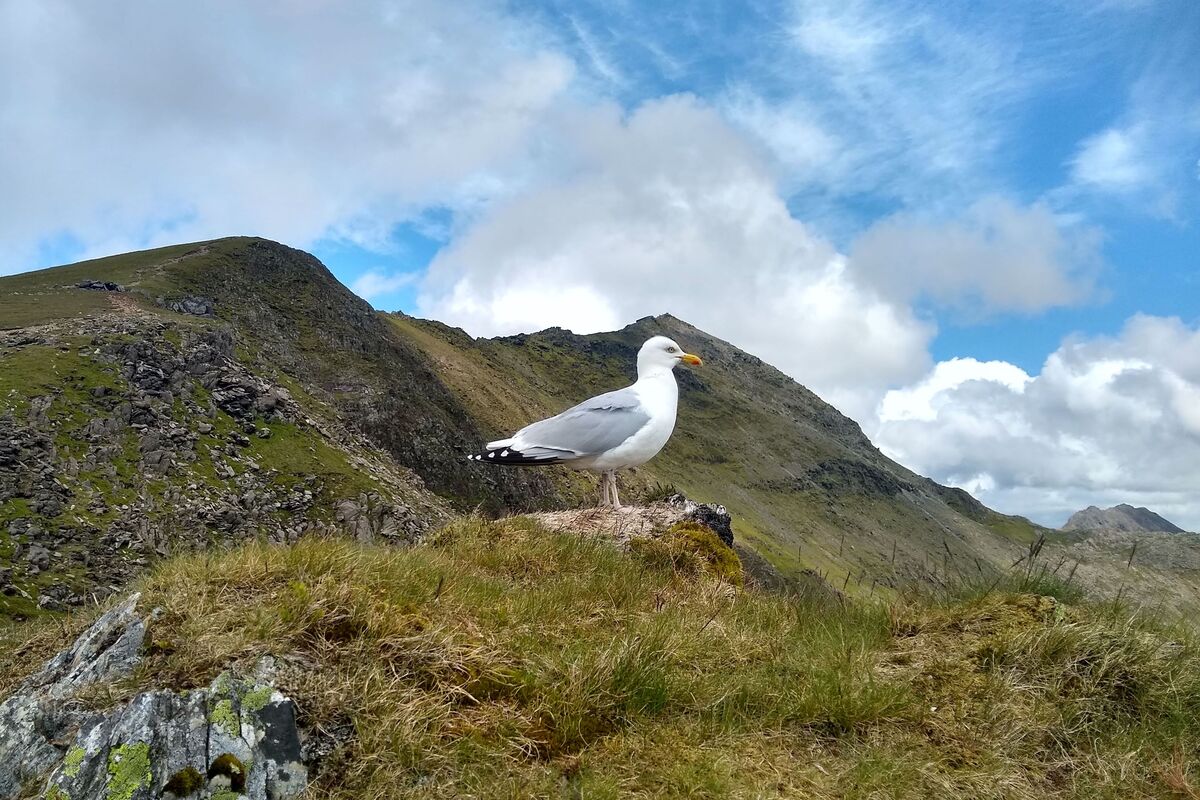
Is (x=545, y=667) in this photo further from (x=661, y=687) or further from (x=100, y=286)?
(x=100, y=286)

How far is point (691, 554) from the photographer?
28.4 feet

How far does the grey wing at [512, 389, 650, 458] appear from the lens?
9.25 metres

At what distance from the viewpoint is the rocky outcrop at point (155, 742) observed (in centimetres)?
379

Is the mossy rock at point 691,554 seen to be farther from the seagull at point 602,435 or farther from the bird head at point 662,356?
the bird head at point 662,356

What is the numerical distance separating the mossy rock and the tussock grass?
203 cm

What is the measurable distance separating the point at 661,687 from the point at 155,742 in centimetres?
296

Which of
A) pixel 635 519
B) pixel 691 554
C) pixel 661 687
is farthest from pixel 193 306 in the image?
pixel 661 687

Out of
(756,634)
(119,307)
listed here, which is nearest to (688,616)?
(756,634)

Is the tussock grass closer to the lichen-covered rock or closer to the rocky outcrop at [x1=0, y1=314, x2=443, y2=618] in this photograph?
the lichen-covered rock

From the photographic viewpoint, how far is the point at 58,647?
5484 mm

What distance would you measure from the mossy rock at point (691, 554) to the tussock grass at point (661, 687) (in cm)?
203

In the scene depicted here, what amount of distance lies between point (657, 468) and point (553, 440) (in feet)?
447

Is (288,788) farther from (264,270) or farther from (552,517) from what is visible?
(264,270)

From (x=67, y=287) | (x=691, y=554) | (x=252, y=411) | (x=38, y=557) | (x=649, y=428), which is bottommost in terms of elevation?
(x=38, y=557)
